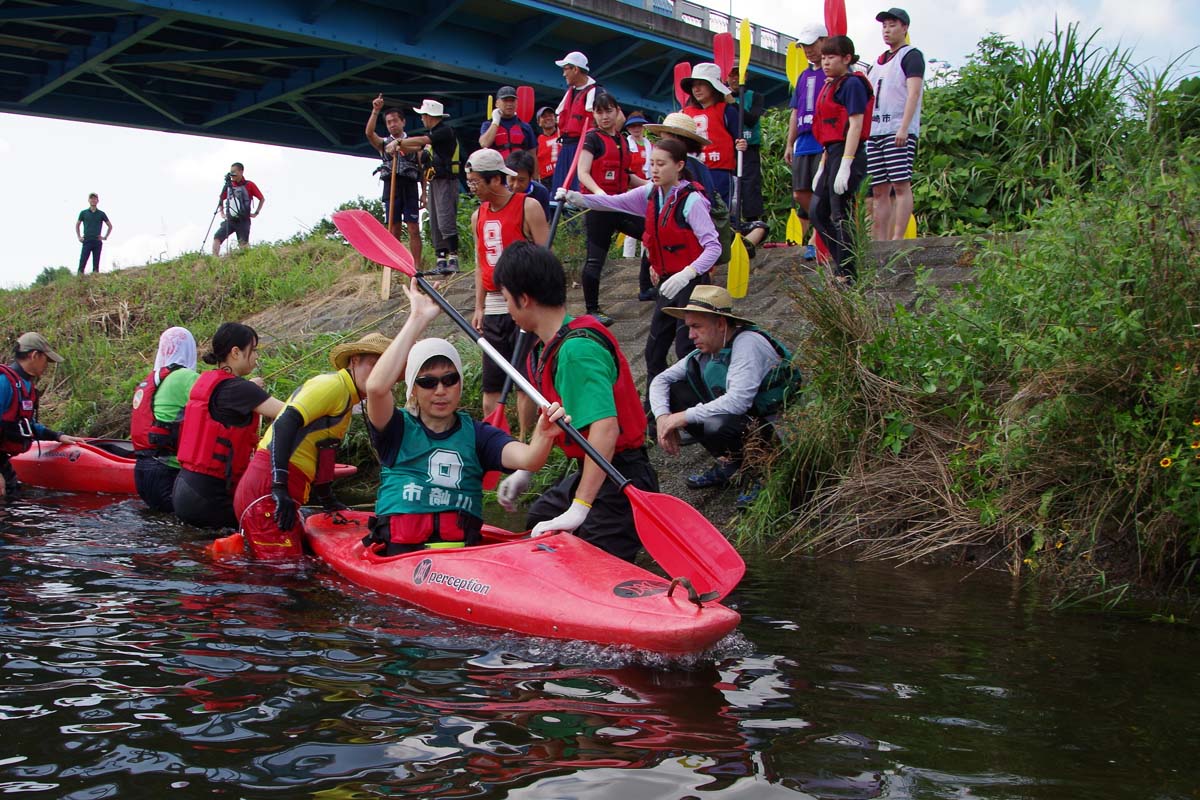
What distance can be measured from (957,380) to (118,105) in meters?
18.0

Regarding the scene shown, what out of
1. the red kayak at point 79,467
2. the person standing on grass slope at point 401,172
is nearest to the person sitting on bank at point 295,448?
the red kayak at point 79,467

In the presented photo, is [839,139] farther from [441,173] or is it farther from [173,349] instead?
[173,349]

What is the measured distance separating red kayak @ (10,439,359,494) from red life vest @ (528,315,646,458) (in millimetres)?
4187

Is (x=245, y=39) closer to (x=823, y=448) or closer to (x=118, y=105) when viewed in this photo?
(x=118, y=105)

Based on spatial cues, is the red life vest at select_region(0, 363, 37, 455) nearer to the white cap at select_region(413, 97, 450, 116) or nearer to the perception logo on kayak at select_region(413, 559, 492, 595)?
the white cap at select_region(413, 97, 450, 116)

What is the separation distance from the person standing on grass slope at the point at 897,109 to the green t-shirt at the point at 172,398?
15.7ft

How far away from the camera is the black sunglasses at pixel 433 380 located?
4.21m

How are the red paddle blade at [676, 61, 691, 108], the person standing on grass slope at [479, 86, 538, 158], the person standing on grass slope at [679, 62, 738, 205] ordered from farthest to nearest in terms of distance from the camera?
1. the person standing on grass slope at [479, 86, 538, 158]
2. the red paddle blade at [676, 61, 691, 108]
3. the person standing on grass slope at [679, 62, 738, 205]

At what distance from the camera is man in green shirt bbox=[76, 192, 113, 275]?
49.6ft

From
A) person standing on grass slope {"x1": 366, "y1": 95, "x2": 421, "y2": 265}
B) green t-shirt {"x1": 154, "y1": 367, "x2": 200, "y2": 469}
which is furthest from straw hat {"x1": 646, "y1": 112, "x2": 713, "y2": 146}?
person standing on grass slope {"x1": 366, "y1": 95, "x2": 421, "y2": 265}

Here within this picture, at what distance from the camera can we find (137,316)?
521 inches

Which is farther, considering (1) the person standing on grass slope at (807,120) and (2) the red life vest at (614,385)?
(1) the person standing on grass slope at (807,120)

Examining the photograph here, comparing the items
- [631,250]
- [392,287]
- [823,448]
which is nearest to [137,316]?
[392,287]

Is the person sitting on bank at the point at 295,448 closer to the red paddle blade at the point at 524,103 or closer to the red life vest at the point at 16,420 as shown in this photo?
the red life vest at the point at 16,420
